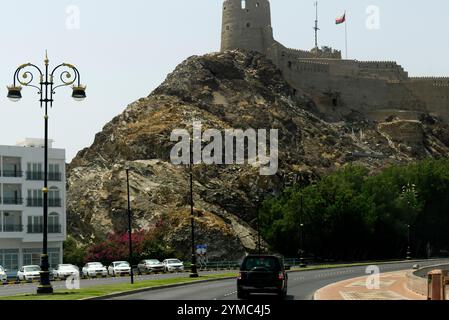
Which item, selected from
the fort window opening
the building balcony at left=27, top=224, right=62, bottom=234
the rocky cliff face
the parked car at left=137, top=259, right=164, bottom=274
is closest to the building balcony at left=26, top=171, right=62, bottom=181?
the building balcony at left=27, top=224, right=62, bottom=234

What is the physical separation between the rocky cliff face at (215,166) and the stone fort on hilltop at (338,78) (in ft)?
8.78

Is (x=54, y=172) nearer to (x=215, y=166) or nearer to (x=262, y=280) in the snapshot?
(x=215, y=166)

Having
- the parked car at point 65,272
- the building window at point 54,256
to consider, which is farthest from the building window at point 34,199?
the parked car at point 65,272

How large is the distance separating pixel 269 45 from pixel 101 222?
189 ft

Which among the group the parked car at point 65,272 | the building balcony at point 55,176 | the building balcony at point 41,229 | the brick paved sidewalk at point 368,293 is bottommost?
the parked car at point 65,272

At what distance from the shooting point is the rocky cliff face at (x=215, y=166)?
10375cm

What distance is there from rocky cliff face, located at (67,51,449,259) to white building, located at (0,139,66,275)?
14.5m

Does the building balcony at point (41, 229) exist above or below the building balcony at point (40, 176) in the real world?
below

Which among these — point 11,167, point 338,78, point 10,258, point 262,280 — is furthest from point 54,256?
point 338,78

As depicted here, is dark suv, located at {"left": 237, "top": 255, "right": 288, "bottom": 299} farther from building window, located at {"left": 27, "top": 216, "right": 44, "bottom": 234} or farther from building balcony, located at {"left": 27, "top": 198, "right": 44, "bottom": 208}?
building balcony, located at {"left": 27, "top": 198, "right": 44, "bottom": 208}

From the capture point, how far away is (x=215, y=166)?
118 meters

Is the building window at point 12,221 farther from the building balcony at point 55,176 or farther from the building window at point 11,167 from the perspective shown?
the building balcony at point 55,176

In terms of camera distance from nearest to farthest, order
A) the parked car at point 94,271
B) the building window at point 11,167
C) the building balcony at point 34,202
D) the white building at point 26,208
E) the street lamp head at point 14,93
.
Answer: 1. the street lamp head at point 14,93
2. the parked car at point 94,271
3. the white building at point 26,208
4. the building window at point 11,167
5. the building balcony at point 34,202

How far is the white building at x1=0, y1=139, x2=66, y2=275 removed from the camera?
85.4 metres
